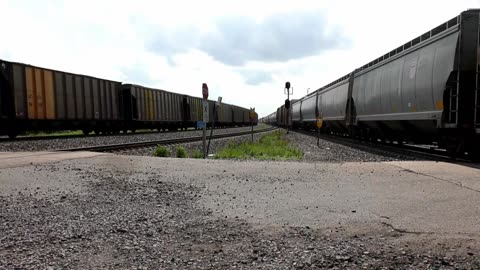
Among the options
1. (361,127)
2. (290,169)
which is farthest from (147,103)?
(290,169)

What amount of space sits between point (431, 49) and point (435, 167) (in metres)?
4.66

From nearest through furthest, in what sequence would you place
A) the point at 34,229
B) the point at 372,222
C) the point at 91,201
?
the point at 34,229 < the point at 372,222 < the point at 91,201

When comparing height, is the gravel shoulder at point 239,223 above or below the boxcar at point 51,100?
below

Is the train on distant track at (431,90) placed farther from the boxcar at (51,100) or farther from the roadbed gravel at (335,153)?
the boxcar at (51,100)

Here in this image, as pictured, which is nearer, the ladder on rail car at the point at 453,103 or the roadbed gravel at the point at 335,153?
the ladder on rail car at the point at 453,103

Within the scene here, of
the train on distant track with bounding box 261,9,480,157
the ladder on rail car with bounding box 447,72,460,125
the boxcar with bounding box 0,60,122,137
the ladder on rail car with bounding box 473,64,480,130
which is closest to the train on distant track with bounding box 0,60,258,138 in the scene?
the boxcar with bounding box 0,60,122,137

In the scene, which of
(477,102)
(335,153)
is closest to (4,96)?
(335,153)

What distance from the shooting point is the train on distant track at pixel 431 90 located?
10.9m

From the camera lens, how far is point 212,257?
379 centimetres

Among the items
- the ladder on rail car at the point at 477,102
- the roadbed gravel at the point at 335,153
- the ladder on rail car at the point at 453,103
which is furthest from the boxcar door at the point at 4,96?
the ladder on rail car at the point at 477,102

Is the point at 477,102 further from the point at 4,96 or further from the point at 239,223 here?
the point at 4,96

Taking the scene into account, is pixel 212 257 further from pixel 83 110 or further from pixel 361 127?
pixel 83 110

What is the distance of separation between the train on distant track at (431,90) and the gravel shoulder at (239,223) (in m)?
4.04

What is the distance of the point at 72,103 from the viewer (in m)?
25.7
